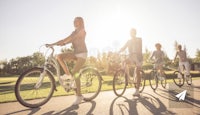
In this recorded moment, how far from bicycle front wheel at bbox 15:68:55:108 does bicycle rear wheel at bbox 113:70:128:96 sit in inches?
101

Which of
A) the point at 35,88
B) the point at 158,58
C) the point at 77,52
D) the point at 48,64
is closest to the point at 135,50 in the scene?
the point at 77,52

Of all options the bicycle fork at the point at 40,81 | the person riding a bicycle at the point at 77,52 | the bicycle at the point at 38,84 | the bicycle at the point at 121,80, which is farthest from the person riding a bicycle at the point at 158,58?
the bicycle fork at the point at 40,81

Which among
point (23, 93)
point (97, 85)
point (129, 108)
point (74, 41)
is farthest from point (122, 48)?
point (23, 93)

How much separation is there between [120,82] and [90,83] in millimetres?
1355

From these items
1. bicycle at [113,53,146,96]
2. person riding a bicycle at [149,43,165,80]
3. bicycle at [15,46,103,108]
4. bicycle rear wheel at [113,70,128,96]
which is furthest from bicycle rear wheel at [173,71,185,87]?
bicycle at [15,46,103,108]

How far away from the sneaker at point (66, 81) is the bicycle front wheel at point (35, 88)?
377 mm

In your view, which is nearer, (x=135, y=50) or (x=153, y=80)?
(x=135, y=50)

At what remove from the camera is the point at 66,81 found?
6.81 m

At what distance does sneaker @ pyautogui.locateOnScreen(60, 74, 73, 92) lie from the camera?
6.73m

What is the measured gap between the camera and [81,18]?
7047 millimetres

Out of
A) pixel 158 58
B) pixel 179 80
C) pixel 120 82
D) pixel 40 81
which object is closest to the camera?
pixel 40 81

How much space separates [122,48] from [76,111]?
420 centimetres

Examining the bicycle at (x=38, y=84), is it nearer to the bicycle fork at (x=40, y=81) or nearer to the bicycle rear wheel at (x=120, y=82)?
the bicycle fork at (x=40, y=81)

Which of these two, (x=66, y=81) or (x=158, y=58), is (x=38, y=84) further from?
(x=158, y=58)
